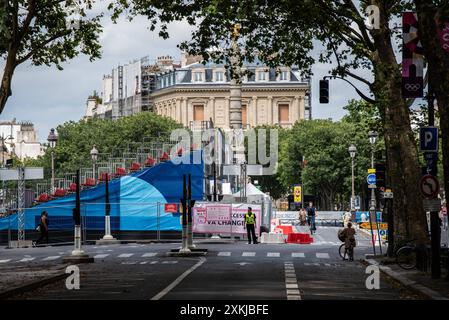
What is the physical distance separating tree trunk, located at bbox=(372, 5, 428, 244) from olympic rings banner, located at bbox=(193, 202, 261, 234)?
2623cm

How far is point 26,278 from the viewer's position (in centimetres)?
2850

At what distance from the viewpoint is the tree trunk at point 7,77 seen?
30.7m

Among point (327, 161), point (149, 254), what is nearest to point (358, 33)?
point (149, 254)

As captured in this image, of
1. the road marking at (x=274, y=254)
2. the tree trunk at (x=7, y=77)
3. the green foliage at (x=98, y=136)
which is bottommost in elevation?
the road marking at (x=274, y=254)

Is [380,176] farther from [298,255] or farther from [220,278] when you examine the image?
[220,278]

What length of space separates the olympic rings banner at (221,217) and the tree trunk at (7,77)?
33648 millimetres

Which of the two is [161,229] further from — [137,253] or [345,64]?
[345,64]

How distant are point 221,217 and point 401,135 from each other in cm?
2801

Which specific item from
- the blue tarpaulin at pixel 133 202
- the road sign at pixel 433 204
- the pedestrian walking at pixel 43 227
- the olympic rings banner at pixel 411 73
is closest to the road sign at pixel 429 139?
the road sign at pixel 433 204

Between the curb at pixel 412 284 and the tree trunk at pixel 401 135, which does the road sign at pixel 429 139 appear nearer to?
the curb at pixel 412 284

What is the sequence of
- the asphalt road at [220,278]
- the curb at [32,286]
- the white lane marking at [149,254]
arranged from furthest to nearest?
the white lane marking at [149,254] < the asphalt road at [220,278] < the curb at [32,286]

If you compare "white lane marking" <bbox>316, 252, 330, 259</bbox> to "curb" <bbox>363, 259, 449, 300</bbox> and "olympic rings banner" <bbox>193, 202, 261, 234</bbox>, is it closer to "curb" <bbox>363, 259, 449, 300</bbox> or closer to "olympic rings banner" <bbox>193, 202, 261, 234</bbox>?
"curb" <bbox>363, 259, 449, 300</bbox>
